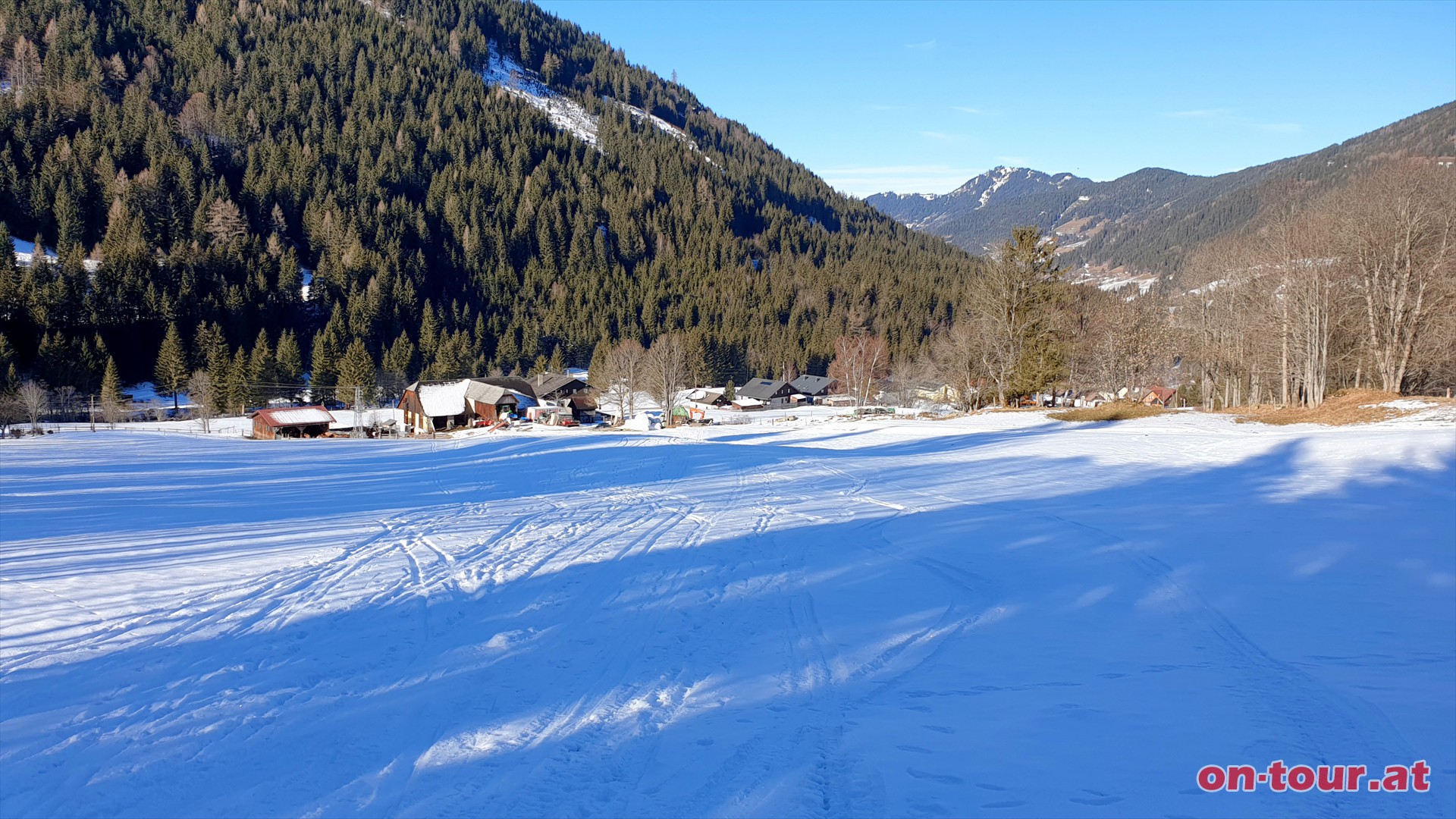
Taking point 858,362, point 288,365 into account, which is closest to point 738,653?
point 858,362

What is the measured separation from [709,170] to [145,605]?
176 m

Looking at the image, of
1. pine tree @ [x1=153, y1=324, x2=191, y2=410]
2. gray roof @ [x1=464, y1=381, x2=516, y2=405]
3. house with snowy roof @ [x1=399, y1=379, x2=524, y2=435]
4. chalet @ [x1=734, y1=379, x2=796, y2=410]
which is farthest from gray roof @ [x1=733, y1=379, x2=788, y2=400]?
pine tree @ [x1=153, y1=324, x2=191, y2=410]

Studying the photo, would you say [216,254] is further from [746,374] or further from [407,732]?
[407,732]

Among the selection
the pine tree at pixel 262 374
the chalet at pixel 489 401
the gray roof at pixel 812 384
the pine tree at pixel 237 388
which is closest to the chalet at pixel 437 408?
the chalet at pixel 489 401

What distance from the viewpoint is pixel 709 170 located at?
171 metres

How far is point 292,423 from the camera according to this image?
59.5m

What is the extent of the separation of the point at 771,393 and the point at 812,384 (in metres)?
7.14

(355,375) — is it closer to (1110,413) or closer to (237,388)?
(237,388)

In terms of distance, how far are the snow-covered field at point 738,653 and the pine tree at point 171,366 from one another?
7433 centimetres

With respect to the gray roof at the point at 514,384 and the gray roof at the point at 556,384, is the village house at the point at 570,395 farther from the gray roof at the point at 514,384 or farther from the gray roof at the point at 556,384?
the gray roof at the point at 514,384

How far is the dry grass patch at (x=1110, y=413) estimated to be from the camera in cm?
2850

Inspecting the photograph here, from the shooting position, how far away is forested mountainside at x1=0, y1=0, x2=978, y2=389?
82625 mm

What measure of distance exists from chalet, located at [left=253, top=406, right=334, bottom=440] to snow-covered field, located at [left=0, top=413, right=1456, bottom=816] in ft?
173

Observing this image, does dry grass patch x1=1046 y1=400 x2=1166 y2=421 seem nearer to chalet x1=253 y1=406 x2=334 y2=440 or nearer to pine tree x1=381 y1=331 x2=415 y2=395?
chalet x1=253 y1=406 x2=334 y2=440
